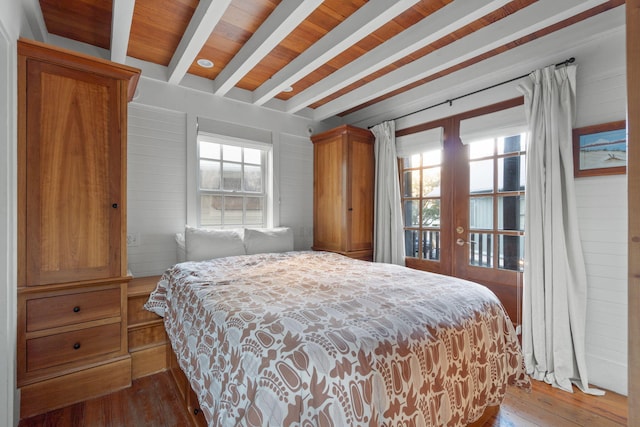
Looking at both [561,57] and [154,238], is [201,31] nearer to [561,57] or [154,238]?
[154,238]

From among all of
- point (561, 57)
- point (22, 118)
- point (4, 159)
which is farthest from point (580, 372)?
point (22, 118)

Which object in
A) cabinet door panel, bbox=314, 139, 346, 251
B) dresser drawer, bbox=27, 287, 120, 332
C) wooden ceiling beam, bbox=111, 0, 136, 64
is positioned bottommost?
dresser drawer, bbox=27, 287, 120, 332

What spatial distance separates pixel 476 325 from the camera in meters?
1.48

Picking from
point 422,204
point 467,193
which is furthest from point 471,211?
point 422,204

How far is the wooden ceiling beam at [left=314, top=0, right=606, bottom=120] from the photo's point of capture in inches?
71.4

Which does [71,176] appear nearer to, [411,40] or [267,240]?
[267,240]

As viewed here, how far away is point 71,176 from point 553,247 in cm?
346

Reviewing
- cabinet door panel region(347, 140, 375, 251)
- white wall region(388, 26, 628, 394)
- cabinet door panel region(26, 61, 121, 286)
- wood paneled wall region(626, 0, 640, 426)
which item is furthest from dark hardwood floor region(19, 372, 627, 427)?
cabinet door panel region(347, 140, 375, 251)

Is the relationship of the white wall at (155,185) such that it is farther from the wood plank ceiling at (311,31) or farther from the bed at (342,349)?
the bed at (342,349)

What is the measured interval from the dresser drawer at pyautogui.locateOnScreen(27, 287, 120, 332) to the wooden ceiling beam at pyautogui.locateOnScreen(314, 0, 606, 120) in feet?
9.72

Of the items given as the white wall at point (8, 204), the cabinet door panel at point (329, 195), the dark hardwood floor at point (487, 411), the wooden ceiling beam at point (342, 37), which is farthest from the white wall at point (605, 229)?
the white wall at point (8, 204)

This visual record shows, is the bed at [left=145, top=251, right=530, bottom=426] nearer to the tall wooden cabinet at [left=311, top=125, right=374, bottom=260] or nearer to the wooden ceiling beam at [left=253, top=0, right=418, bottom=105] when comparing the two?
the tall wooden cabinet at [left=311, top=125, right=374, bottom=260]

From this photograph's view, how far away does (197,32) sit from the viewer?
2.01 meters

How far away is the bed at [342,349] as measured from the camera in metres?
0.98
